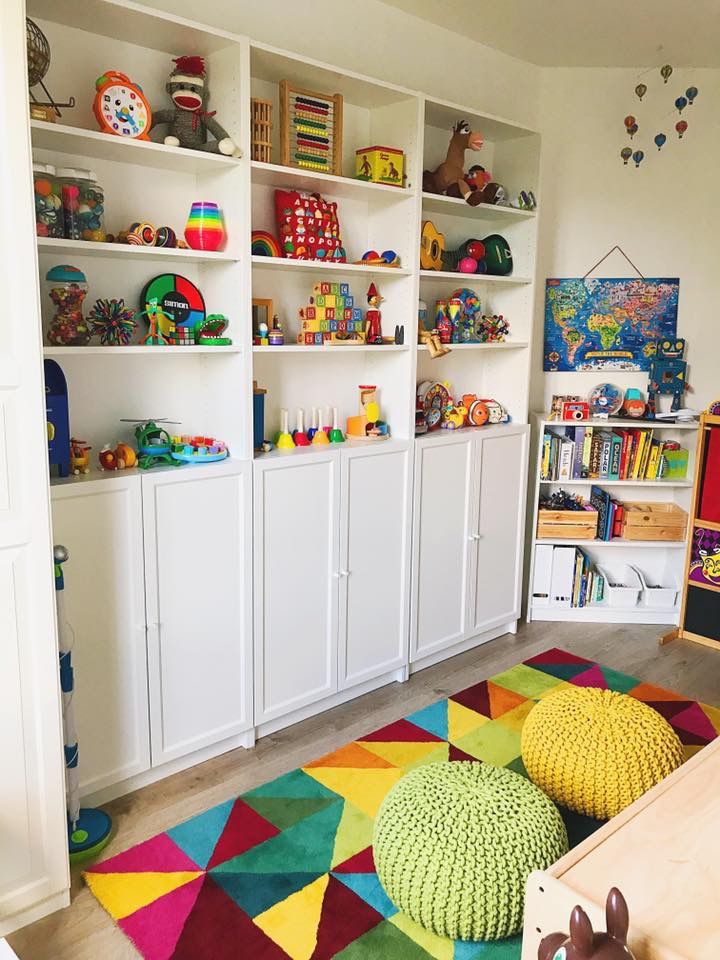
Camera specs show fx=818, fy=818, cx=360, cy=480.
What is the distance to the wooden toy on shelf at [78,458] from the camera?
7.65 ft

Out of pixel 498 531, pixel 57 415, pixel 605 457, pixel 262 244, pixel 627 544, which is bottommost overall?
pixel 627 544

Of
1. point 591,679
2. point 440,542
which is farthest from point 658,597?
point 440,542

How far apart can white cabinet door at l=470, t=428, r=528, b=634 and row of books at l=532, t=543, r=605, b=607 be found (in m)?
0.19

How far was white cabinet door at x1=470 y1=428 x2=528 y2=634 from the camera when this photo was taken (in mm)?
3549

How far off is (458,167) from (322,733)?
2224mm

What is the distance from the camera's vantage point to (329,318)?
9.78 feet

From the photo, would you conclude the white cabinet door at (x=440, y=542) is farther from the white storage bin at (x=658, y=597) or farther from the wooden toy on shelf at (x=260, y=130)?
the wooden toy on shelf at (x=260, y=130)

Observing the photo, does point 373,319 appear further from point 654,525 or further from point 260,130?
point 654,525

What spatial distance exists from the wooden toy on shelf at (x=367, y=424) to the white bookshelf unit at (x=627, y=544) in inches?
39.5

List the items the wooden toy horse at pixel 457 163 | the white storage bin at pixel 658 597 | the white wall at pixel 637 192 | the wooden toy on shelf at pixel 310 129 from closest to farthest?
1. the wooden toy on shelf at pixel 310 129
2. the wooden toy horse at pixel 457 163
3. the white wall at pixel 637 192
4. the white storage bin at pixel 658 597

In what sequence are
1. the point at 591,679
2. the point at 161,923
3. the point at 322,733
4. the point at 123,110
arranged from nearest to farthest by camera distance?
the point at 161,923 → the point at 123,110 → the point at 322,733 → the point at 591,679

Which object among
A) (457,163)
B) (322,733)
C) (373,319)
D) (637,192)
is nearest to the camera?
(322,733)

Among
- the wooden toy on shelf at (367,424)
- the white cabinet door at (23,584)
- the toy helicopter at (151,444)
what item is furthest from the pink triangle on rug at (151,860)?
the wooden toy on shelf at (367,424)

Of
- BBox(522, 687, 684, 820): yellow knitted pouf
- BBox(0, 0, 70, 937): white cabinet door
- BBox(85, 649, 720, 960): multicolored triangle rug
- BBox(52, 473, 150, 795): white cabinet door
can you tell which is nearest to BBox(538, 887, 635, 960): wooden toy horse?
BBox(85, 649, 720, 960): multicolored triangle rug
